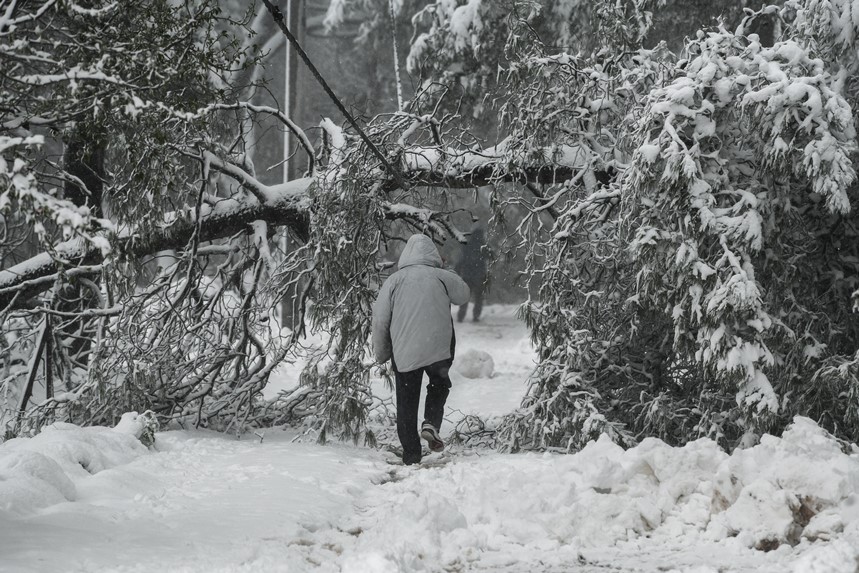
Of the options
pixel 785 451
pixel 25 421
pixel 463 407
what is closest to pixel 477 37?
pixel 463 407

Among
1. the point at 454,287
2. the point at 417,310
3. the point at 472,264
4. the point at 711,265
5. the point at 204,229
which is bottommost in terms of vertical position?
the point at 472,264

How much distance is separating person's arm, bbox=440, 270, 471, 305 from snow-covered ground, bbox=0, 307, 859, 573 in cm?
146

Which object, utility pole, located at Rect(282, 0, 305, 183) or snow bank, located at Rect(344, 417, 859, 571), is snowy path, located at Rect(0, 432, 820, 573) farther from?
utility pole, located at Rect(282, 0, 305, 183)

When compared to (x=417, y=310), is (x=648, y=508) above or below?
below

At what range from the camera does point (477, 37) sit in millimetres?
11945

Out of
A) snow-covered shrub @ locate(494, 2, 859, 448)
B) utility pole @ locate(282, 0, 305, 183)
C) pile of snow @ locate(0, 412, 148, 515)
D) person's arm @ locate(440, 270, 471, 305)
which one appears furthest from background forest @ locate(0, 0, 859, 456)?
utility pole @ locate(282, 0, 305, 183)

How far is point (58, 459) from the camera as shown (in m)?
4.33

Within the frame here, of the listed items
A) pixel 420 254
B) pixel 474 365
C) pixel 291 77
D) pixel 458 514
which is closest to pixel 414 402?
pixel 420 254

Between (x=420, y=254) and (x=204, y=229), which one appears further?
(x=204, y=229)

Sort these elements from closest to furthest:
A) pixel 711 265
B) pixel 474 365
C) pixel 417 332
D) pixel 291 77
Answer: pixel 711 265 < pixel 417 332 < pixel 474 365 < pixel 291 77

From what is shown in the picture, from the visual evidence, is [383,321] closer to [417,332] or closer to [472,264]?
[417,332]

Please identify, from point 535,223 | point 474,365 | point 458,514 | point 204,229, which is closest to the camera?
point 458,514

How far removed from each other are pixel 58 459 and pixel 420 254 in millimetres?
2733

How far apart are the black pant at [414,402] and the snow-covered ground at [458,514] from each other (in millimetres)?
668
